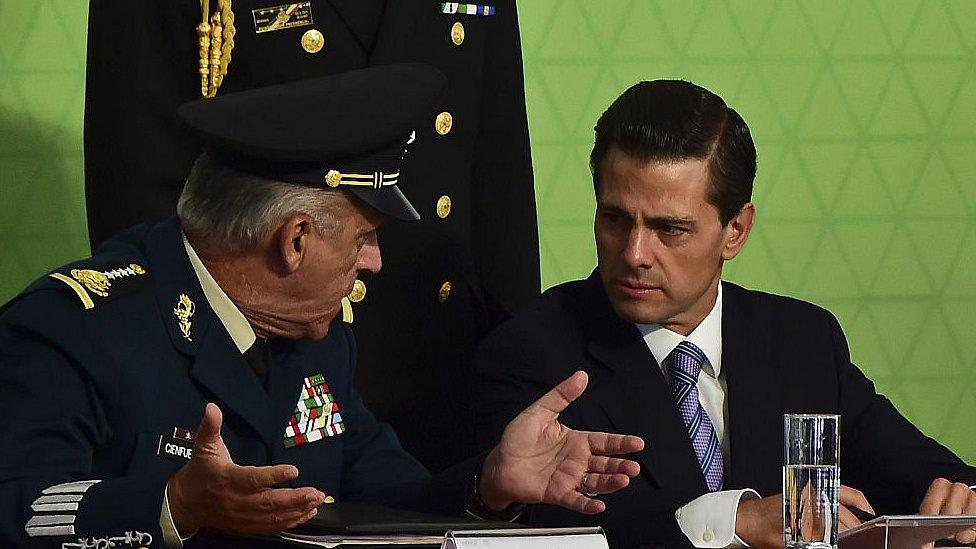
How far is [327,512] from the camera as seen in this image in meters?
1.86

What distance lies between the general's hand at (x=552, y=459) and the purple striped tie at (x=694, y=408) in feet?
1.38

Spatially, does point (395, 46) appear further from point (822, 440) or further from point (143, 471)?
point (822, 440)

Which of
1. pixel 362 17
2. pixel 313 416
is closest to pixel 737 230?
pixel 362 17

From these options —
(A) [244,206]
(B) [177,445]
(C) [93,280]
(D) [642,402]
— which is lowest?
(B) [177,445]

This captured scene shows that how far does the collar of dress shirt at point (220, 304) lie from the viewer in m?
2.11

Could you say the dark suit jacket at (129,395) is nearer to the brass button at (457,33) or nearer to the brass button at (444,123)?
the brass button at (444,123)

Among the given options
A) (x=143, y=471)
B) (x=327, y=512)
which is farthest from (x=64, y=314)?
(x=327, y=512)

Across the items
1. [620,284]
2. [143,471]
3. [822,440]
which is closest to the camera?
[822,440]

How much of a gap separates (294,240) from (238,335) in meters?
0.16

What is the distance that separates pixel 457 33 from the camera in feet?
8.87

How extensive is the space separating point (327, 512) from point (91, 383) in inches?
13.7

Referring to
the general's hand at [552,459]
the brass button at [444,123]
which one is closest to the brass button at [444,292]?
the brass button at [444,123]

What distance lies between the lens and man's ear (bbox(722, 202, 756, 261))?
2617 millimetres

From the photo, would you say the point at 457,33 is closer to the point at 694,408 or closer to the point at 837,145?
the point at 694,408
